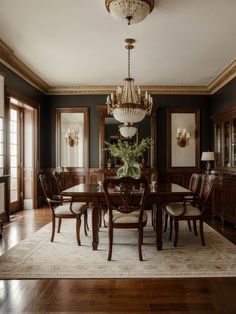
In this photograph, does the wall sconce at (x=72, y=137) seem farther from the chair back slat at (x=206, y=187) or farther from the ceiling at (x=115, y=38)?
the chair back slat at (x=206, y=187)

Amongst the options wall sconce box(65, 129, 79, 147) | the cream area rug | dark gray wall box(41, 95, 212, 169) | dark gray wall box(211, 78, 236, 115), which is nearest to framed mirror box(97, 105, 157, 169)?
dark gray wall box(41, 95, 212, 169)

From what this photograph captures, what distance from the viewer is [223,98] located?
6.51m

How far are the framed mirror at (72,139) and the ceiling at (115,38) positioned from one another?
1.18 metres

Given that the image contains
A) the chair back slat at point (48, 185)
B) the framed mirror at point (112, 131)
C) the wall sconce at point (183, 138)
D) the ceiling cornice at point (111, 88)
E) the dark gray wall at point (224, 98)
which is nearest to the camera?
the chair back slat at point (48, 185)

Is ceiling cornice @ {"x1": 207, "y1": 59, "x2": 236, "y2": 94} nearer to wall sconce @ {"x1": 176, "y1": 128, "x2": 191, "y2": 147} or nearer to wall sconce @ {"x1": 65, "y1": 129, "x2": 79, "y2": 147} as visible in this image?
wall sconce @ {"x1": 176, "y1": 128, "x2": 191, "y2": 147}

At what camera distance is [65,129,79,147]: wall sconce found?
24.5 feet

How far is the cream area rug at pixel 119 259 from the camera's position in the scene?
9.53 ft

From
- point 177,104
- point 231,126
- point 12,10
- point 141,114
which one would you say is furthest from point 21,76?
point 231,126

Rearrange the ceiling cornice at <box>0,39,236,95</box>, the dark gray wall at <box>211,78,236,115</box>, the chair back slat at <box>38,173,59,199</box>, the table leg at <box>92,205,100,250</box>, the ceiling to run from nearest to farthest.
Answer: the ceiling → the table leg at <box>92,205,100,250</box> → the chair back slat at <box>38,173,59,199</box> → the dark gray wall at <box>211,78,236,115</box> → the ceiling cornice at <box>0,39,236,95</box>

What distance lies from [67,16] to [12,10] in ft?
2.20

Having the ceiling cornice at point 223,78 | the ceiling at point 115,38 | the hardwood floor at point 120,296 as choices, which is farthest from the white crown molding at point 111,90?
the hardwood floor at point 120,296

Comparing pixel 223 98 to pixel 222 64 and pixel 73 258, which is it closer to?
pixel 222 64

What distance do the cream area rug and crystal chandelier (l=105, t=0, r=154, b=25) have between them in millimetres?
2823

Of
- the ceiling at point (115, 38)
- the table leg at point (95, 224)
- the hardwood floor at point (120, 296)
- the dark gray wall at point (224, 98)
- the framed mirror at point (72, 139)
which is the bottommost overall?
the hardwood floor at point (120, 296)
